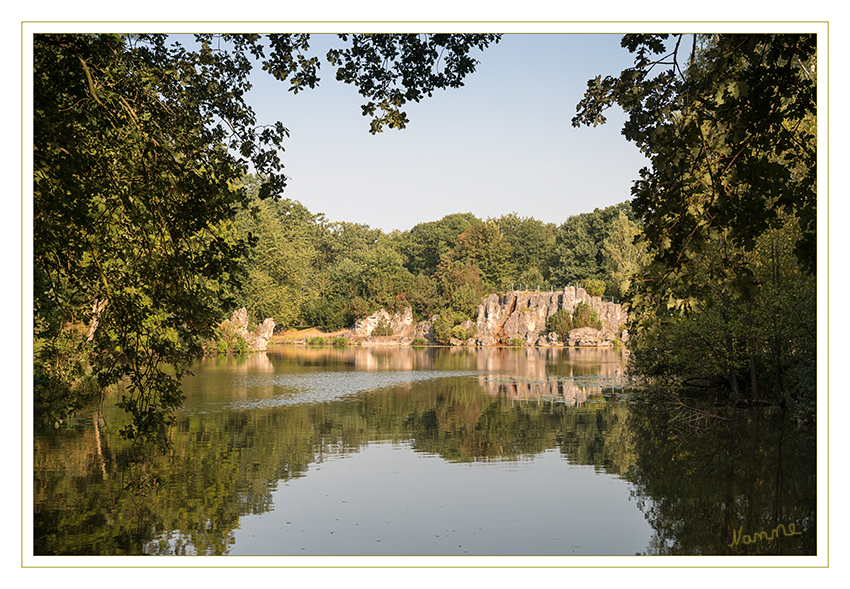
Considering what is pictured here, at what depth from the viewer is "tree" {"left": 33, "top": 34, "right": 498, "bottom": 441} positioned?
5.61m

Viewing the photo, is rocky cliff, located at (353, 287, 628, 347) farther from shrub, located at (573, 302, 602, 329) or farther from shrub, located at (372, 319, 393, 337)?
shrub, located at (573, 302, 602, 329)

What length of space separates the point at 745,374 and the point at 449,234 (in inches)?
1979

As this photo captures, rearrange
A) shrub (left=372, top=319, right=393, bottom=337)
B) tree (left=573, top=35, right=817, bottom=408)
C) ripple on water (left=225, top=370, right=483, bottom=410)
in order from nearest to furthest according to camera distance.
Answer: tree (left=573, top=35, right=817, bottom=408), ripple on water (left=225, top=370, right=483, bottom=410), shrub (left=372, top=319, right=393, bottom=337)

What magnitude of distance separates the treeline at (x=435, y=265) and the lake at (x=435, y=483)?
27838mm

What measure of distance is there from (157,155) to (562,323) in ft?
137

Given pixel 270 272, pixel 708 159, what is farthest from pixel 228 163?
pixel 270 272

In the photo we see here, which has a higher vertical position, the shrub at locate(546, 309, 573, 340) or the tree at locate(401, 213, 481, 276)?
the tree at locate(401, 213, 481, 276)

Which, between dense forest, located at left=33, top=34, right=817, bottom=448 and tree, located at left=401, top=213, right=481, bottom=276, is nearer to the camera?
dense forest, located at left=33, top=34, right=817, bottom=448

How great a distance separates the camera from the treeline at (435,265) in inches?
1748

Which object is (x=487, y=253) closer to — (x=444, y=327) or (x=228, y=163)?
(x=444, y=327)

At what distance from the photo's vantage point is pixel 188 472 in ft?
30.9
